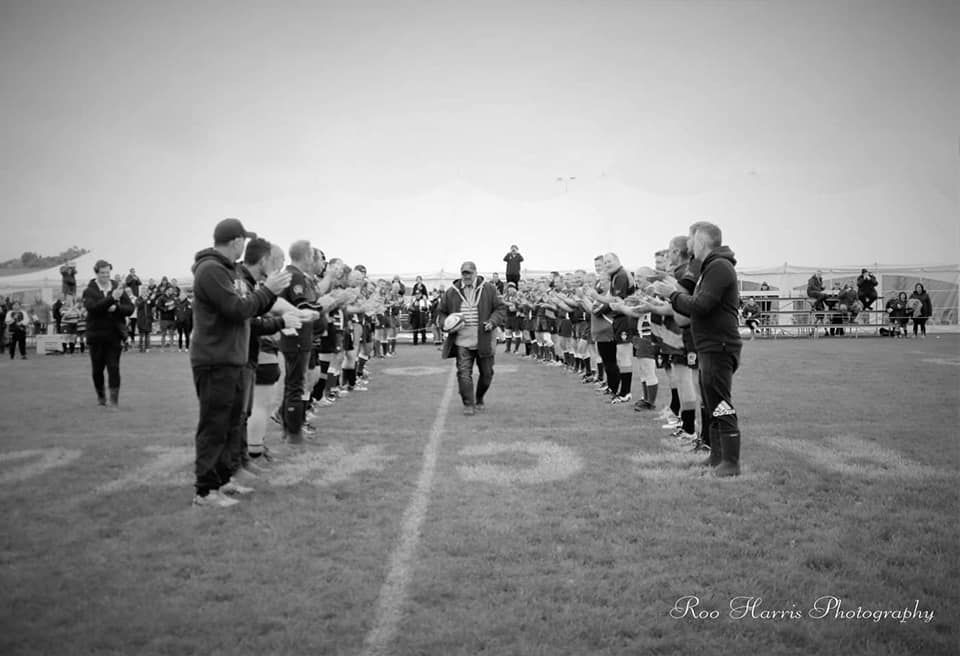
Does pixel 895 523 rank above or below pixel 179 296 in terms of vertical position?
below

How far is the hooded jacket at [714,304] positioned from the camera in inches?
239

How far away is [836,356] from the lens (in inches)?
728

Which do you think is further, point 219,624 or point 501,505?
point 501,505

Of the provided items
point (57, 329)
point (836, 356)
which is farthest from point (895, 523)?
point (57, 329)

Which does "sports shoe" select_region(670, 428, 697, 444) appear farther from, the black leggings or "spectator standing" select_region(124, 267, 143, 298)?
"spectator standing" select_region(124, 267, 143, 298)

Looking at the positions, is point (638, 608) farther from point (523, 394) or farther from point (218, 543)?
point (523, 394)

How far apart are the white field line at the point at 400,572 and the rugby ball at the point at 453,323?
336cm

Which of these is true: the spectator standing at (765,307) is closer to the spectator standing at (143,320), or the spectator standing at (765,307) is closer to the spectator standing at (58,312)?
the spectator standing at (143,320)

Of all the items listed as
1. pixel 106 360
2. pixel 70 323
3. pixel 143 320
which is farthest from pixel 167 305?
pixel 106 360

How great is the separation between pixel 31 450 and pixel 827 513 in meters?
8.25

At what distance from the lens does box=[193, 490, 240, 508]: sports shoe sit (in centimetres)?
557

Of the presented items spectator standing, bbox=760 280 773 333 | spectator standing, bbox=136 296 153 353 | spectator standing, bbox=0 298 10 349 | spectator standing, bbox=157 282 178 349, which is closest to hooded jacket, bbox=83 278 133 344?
spectator standing, bbox=136 296 153 353

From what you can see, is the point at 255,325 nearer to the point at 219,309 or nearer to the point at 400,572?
the point at 219,309

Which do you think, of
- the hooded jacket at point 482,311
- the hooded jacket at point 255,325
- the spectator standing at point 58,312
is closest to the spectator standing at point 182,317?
the spectator standing at point 58,312
